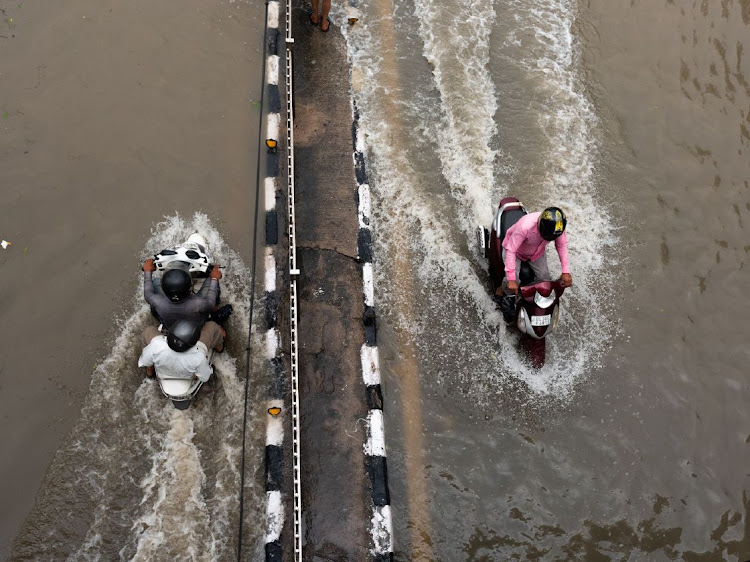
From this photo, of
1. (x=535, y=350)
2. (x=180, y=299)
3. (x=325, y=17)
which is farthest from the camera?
(x=325, y=17)

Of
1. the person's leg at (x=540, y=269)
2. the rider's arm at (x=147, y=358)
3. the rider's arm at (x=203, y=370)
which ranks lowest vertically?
the rider's arm at (x=203, y=370)

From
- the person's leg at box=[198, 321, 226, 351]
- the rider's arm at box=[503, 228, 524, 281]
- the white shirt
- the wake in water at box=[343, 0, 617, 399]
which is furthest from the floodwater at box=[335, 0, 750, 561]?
the white shirt

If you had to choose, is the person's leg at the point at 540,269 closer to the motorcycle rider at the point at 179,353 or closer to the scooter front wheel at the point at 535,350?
the scooter front wheel at the point at 535,350

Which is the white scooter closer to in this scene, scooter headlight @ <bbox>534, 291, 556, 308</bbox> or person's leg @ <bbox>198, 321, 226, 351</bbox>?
person's leg @ <bbox>198, 321, 226, 351</bbox>

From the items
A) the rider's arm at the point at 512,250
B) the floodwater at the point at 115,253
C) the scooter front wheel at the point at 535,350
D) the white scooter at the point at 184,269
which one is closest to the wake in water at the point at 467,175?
the scooter front wheel at the point at 535,350

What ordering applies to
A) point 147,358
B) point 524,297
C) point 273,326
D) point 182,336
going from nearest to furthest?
point 182,336 → point 147,358 → point 524,297 → point 273,326

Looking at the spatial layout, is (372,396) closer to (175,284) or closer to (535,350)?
(535,350)

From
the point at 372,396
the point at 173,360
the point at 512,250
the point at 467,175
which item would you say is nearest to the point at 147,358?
the point at 173,360

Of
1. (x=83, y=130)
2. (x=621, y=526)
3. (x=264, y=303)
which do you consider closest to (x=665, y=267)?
(x=621, y=526)
